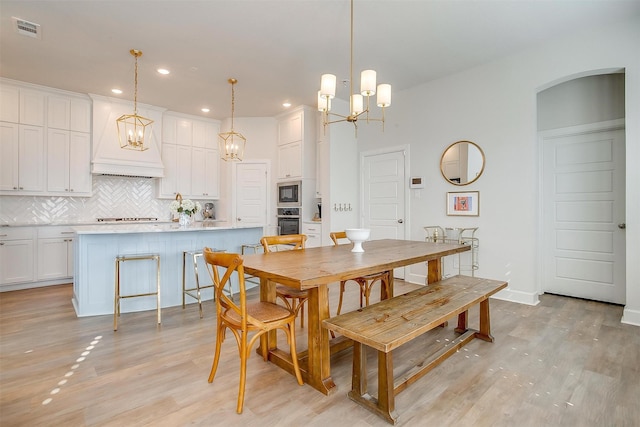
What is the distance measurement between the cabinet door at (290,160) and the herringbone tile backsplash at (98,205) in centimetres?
236

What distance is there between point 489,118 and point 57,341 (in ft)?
16.7

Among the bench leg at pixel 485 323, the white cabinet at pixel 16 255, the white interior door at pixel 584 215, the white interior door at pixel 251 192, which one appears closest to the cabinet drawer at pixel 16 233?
the white cabinet at pixel 16 255

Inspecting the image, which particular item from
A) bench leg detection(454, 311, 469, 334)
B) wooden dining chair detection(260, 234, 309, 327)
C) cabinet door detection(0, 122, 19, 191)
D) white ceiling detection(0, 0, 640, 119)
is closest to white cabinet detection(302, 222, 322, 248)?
white ceiling detection(0, 0, 640, 119)

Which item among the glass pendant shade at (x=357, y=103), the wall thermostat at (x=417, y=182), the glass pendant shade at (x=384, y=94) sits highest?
the glass pendant shade at (x=384, y=94)

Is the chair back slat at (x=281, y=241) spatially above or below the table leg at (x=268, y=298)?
above

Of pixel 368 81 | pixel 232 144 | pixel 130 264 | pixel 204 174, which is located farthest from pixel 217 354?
pixel 204 174

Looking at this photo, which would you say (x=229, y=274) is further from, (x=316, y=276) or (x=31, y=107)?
(x=31, y=107)

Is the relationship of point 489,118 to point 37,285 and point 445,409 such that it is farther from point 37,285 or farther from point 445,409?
point 37,285

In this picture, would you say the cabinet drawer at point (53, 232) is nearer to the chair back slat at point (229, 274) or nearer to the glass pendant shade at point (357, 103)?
the chair back slat at point (229, 274)

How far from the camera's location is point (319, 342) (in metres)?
1.90

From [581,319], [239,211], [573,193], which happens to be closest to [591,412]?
[581,319]

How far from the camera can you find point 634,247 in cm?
302

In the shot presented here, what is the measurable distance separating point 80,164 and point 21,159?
2.23 feet

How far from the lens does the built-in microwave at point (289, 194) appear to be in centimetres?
568
